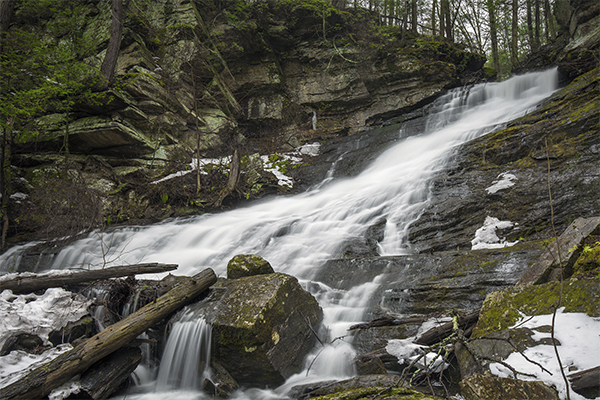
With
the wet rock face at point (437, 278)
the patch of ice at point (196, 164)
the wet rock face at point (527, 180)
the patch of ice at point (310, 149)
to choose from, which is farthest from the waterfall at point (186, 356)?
the patch of ice at point (310, 149)

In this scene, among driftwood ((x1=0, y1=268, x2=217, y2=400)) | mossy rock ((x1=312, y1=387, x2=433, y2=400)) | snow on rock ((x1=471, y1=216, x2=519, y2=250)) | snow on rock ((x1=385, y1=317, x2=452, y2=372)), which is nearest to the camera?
mossy rock ((x1=312, y1=387, x2=433, y2=400))

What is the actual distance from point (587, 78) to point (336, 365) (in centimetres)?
1070

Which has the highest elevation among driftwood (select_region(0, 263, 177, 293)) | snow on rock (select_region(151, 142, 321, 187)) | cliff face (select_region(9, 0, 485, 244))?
cliff face (select_region(9, 0, 485, 244))

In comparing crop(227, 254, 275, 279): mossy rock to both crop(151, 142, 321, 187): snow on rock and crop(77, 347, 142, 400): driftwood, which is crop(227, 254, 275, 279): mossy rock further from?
crop(151, 142, 321, 187): snow on rock

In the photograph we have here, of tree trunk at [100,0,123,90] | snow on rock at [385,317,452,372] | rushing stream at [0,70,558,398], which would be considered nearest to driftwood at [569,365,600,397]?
snow on rock at [385,317,452,372]

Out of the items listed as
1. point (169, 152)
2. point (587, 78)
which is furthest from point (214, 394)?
point (587, 78)

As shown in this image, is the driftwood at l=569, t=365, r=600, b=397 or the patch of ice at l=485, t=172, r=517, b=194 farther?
the patch of ice at l=485, t=172, r=517, b=194

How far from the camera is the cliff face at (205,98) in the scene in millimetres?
10891

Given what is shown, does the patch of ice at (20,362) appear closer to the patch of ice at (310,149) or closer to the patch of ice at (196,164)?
the patch of ice at (196,164)

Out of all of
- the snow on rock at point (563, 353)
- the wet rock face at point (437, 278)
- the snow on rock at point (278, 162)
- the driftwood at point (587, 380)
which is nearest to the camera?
the driftwood at point (587, 380)

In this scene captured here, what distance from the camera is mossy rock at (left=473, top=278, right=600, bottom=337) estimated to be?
2.49 m

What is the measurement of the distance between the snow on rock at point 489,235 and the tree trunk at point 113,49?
11.8 metres

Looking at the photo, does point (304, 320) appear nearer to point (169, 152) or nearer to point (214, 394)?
point (214, 394)

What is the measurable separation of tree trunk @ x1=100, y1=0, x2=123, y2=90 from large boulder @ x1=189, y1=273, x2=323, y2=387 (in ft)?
33.2
